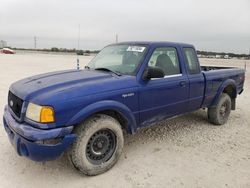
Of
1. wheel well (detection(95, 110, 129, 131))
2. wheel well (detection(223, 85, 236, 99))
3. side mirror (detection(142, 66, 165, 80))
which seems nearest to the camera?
wheel well (detection(95, 110, 129, 131))

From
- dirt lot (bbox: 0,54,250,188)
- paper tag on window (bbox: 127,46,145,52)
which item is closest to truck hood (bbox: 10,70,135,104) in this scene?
paper tag on window (bbox: 127,46,145,52)

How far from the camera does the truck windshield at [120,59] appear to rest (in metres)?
3.95

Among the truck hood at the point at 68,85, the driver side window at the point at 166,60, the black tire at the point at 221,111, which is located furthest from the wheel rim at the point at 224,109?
the truck hood at the point at 68,85

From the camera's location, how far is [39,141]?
2889mm

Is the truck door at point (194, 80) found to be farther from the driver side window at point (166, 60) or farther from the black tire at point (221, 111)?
the black tire at point (221, 111)

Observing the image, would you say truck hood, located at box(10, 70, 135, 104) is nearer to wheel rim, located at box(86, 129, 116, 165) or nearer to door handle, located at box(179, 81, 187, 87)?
A: wheel rim, located at box(86, 129, 116, 165)

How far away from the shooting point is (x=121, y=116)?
11.9ft

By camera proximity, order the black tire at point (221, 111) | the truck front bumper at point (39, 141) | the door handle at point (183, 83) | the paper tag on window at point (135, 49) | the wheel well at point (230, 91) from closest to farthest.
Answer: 1. the truck front bumper at point (39, 141)
2. the paper tag on window at point (135, 49)
3. the door handle at point (183, 83)
4. the black tire at point (221, 111)
5. the wheel well at point (230, 91)

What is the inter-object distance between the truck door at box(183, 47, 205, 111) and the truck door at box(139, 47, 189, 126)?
0.18 metres

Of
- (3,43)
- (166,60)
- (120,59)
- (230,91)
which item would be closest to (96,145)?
(120,59)

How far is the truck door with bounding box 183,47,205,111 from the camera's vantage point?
4.71 metres

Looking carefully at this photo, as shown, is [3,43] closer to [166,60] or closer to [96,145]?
[166,60]

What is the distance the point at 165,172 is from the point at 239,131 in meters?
2.68

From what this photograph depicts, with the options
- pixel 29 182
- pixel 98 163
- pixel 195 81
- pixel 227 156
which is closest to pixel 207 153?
pixel 227 156
